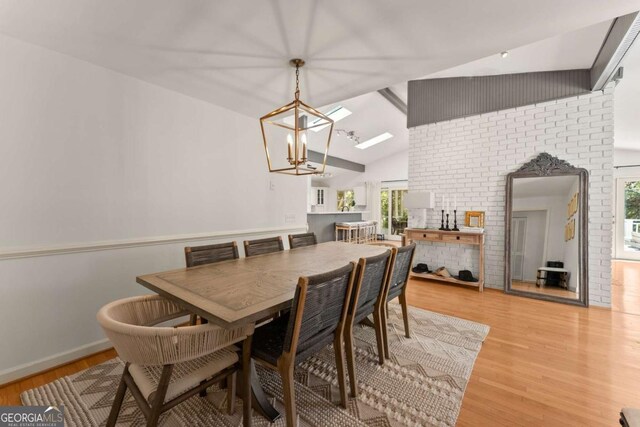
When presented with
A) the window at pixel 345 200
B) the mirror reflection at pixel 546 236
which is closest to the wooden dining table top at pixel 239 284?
the mirror reflection at pixel 546 236

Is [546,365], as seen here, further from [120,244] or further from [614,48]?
[120,244]

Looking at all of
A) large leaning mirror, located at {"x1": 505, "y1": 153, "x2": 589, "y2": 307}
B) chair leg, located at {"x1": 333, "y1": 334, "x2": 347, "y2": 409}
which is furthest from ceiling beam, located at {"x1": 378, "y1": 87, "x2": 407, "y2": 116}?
chair leg, located at {"x1": 333, "y1": 334, "x2": 347, "y2": 409}

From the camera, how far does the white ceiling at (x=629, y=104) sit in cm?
282

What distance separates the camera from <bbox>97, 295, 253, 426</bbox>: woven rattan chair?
1.05 metres

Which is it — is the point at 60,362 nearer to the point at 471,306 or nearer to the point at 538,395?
the point at 538,395

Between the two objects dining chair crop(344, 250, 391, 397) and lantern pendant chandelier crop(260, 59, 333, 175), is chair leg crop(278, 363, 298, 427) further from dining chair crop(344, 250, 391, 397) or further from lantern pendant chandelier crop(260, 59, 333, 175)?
lantern pendant chandelier crop(260, 59, 333, 175)

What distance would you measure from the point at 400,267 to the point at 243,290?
4.27 ft

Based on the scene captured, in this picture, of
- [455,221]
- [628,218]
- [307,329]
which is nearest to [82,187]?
[307,329]

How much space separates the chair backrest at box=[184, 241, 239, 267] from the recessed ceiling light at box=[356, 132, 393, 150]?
249 inches

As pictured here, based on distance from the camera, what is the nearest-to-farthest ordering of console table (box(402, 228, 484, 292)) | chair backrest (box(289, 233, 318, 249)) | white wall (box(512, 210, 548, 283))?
chair backrest (box(289, 233, 318, 249)) → white wall (box(512, 210, 548, 283)) → console table (box(402, 228, 484, 292))

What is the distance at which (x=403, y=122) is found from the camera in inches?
275

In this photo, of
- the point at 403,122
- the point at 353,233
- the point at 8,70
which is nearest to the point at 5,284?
the point at 8,70

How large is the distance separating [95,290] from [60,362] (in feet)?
1.75

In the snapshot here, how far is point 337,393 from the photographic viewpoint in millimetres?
1692
